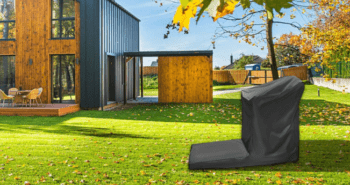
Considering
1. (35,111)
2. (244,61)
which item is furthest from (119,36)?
(244,61)

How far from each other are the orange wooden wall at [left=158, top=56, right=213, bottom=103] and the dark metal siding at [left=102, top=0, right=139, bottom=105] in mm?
2131

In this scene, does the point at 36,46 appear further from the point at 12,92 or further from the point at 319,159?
the point at 319,159

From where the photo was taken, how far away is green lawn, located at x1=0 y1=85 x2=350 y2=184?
13.8ft

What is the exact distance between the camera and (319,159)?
508 cm

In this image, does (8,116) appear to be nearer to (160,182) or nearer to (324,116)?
(160,182)

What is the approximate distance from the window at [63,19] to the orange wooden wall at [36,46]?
0.77 ft

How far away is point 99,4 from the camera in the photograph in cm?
1310

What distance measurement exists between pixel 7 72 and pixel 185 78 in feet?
27.7

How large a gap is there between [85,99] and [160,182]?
1006cm

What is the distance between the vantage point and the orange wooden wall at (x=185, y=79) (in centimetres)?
1554

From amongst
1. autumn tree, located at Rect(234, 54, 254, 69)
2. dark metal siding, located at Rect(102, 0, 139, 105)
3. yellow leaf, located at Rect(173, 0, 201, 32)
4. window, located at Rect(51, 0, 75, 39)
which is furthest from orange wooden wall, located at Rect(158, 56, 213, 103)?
autumn tree, located at Rect(234, 54, 254, 69)

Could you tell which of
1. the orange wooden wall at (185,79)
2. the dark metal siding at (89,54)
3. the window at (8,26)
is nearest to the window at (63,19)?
the dark metal siding at (89,54)

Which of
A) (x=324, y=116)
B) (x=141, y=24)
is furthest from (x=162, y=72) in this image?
(x=324, y=116)

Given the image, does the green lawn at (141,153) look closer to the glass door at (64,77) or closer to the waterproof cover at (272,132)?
the waterproof cover at (272,132)
